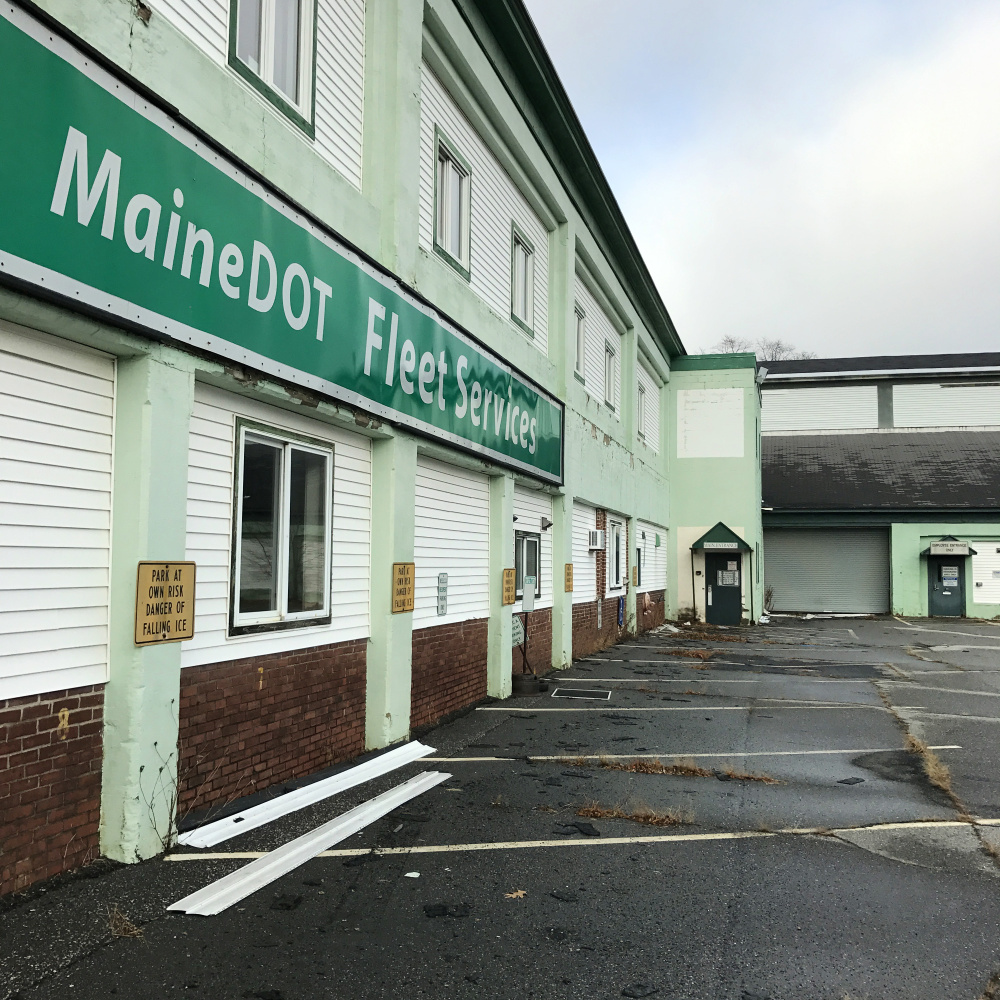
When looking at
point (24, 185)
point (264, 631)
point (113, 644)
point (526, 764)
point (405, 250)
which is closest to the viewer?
point (24, 185)

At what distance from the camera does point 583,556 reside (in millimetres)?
17047

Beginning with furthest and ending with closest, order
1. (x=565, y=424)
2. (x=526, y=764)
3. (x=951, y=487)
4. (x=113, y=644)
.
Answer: (x=951, y=487) < (x=565, y=424) < (x=526, y=764) < (x=113, y=644)

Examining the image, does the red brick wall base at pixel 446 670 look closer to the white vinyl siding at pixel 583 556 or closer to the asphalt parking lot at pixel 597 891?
the asphalt parking lot at pixel 597 891

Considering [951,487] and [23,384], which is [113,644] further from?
[951,487]

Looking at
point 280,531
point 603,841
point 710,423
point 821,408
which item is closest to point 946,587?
point 821,408

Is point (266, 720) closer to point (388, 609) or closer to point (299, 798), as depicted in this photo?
point (299, 798)

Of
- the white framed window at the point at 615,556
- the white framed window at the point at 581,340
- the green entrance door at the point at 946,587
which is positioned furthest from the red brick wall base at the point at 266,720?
the green entrance door at the point at 946,587

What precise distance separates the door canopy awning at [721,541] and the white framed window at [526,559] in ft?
44.3

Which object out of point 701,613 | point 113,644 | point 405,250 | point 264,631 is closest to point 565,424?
point 405,250

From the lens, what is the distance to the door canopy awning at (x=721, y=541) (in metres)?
26.2

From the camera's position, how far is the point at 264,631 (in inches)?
259

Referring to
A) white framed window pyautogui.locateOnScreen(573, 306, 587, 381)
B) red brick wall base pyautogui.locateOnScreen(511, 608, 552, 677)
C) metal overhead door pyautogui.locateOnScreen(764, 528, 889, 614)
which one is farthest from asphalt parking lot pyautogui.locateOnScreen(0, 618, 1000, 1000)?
metal overhead door pyautogui.locateOnScreen(764, 528, 889, 614)

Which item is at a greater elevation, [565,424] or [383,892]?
[565,424]

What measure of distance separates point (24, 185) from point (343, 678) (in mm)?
4781
